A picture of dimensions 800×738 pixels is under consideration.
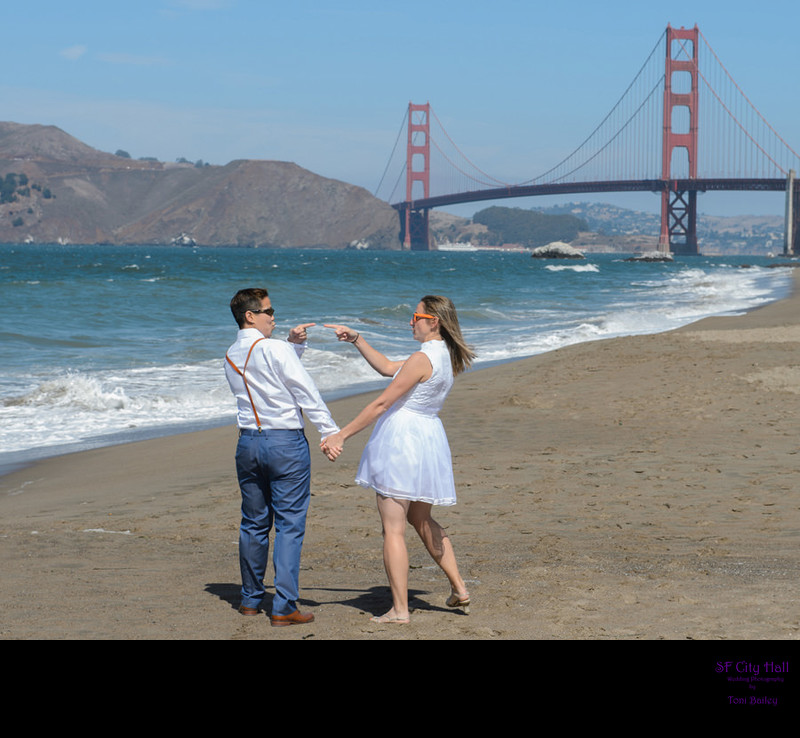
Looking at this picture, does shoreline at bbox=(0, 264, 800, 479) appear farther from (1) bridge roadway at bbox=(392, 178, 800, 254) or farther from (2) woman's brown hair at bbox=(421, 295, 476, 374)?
(1) bridge roadway at bbox=(392, 178, 800, 254)

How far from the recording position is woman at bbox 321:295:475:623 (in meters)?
3.70

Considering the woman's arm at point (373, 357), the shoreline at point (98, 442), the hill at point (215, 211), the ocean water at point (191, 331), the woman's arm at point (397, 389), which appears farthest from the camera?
the hill at point (215, 211)

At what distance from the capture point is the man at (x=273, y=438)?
12.3ft

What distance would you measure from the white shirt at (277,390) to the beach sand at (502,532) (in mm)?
766

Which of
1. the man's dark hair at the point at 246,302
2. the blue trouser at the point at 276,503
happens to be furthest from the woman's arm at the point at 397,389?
the man's dark hair at the point at 246,302

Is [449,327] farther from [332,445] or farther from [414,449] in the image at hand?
[332,445]

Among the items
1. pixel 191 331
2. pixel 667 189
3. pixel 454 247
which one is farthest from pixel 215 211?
pixel 191 331

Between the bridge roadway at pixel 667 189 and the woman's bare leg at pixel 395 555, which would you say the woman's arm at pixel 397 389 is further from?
the bridge roadway at pixel 667 189

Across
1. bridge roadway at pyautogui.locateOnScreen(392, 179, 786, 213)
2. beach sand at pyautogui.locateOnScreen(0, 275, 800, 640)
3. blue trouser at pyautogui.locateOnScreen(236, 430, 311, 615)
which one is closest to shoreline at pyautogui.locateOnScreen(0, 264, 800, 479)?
beach sand at pyautogui.locateOnScreen(0, 275, 800, 640)

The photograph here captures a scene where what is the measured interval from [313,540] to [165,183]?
200m

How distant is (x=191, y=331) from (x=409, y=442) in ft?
61.9

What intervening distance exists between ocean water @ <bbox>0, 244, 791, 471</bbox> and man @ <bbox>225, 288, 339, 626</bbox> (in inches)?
193

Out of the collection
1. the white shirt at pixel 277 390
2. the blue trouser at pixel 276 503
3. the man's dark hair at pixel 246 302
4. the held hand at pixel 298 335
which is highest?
the man's dark hair at pixel 246 302

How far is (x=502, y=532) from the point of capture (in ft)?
17.6
